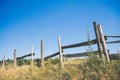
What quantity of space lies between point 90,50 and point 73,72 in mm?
985

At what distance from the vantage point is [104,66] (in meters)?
5.46

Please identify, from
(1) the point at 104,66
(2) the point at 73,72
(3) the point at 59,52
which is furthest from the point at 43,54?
(1) the point at 104,66

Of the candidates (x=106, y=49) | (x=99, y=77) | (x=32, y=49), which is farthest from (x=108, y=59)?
(x=32, y=49)

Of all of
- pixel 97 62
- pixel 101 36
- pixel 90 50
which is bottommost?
pixel 97 62

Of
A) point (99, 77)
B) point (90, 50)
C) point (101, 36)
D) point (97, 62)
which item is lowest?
point (99, 77)

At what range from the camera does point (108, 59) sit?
6027 millimetres

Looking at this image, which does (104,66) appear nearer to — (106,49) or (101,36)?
(106,49)

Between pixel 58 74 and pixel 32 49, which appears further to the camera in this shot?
pixel 32 49

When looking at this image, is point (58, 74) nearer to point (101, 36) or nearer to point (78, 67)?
point (78, 67)

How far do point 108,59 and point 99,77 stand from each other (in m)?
1.21

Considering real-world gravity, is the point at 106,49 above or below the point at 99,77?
above

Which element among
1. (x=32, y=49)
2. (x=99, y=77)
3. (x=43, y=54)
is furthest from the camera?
(x=32, y=49)

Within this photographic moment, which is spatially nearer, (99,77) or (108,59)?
(99,77)

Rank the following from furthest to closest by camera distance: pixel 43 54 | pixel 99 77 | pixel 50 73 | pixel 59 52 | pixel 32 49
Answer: pixel 32 49
pixel 43 54
pixel 59 52
pixel 50 73
pixel 99 77
